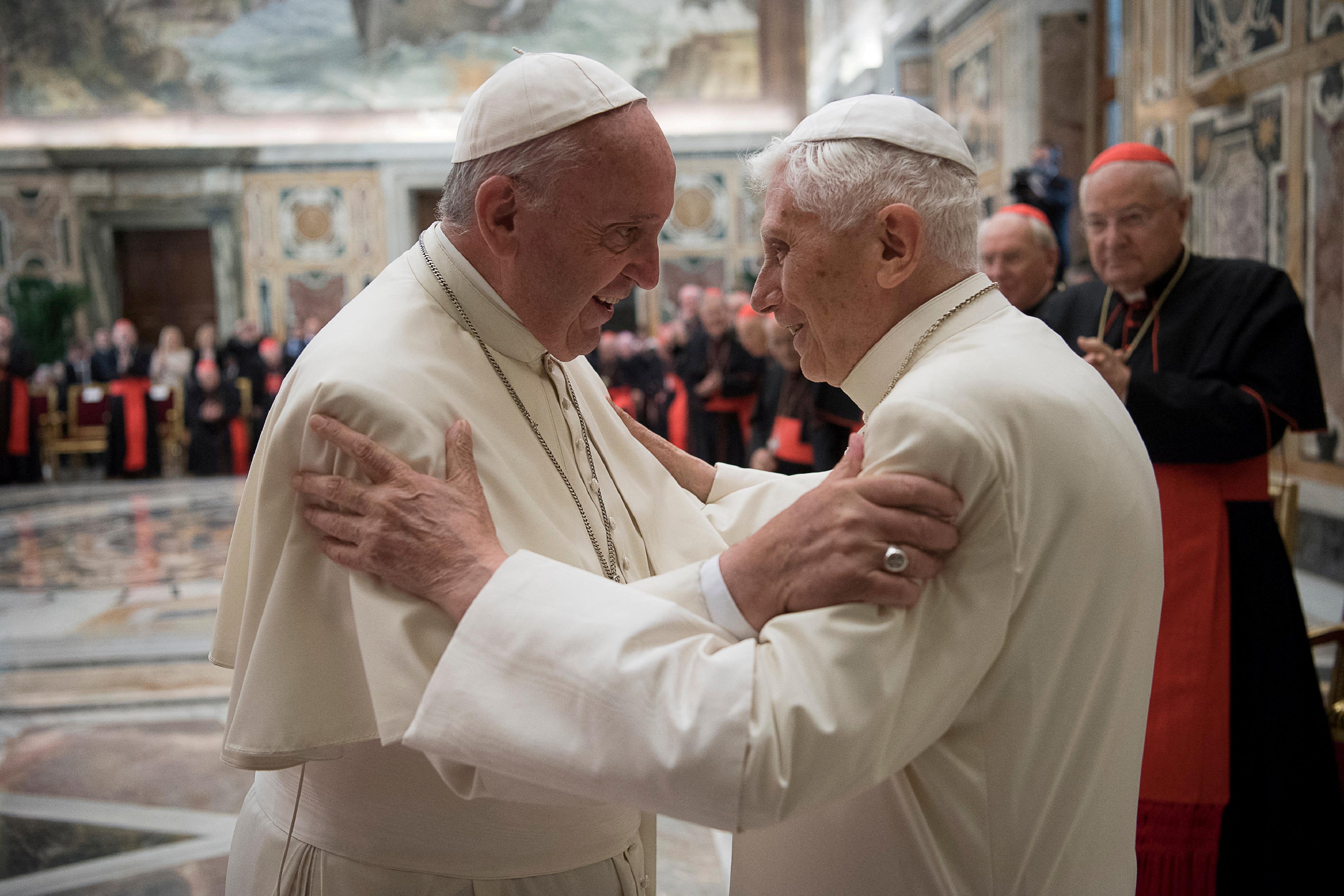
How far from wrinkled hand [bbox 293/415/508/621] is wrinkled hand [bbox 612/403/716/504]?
33.6 inches

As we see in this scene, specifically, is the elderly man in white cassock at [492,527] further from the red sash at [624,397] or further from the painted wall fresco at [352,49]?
the painted wall fresco at [352,49]

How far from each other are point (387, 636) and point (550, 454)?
1.66 ft

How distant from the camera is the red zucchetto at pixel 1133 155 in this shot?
11.3ft

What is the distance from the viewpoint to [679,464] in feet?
7.47

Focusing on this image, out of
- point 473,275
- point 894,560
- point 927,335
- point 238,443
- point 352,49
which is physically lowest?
point 238,443

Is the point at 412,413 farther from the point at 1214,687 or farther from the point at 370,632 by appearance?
the point at 1214,687

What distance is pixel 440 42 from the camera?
2005 centimetres

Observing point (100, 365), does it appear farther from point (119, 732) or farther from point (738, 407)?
point (119, 732)

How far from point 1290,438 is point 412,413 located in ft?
19.1

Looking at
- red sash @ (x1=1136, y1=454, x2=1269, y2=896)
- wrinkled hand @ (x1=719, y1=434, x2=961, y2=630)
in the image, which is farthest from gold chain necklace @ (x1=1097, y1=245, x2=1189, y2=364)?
wrinkled hand @ (x1=719, y1=434, x2=961, y2=630)

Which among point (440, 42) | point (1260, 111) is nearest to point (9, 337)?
point (440, 42)

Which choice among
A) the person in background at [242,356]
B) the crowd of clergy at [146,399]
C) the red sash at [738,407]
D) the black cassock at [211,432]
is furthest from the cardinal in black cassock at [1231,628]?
the person in background at [242,356]

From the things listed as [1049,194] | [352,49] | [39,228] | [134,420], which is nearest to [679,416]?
[1049,194]

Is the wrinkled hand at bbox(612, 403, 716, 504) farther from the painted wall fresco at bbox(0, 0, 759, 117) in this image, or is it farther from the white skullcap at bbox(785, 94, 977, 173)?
the painted wall fresco at bbox(0, 0, 759, 117)
